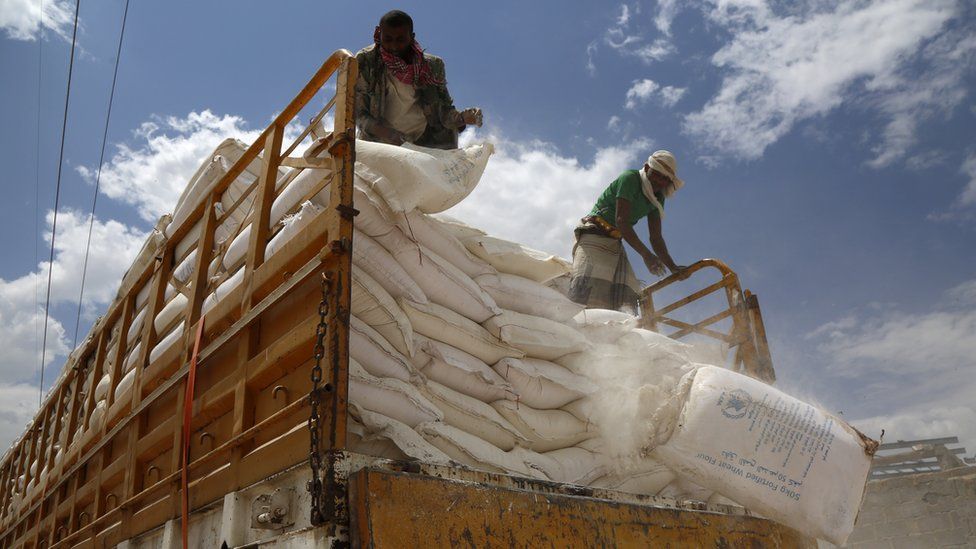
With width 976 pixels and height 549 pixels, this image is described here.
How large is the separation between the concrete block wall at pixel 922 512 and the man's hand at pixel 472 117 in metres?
7.29

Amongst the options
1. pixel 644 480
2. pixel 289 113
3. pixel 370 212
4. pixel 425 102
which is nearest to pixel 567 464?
pixel 644 480

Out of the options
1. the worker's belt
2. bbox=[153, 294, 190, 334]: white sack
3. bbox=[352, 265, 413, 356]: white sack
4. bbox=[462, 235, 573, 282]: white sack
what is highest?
the worker's belt

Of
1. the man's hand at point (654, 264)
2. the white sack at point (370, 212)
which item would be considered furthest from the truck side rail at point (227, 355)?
the man's hand at point (654, 264)

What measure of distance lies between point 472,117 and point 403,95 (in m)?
0.39

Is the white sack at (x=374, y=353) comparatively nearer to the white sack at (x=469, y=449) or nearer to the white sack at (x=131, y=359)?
the white sack at (x=469, y=449)

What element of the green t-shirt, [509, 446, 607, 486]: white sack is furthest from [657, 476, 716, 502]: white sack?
the green t-shirt

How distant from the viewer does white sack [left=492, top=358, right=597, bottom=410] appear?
2645 millimetres

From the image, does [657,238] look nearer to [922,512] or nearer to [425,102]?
[425,102]

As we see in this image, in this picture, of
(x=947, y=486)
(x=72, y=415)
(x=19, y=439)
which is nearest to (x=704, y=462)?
(x=72, y=415)

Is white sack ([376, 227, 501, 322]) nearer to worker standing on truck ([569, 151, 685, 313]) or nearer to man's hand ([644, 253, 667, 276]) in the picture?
worker standing on truck ([569, 151, 685, 313])

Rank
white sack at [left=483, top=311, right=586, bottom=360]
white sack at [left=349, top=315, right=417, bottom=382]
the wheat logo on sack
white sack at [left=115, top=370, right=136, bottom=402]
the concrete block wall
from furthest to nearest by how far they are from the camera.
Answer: the concrete block wall, white sack at [left=115, top=370, right=136, bottom=402], white sack at [left=483, top=311, right=586, bottom=360], the wheat logo on sack, white sack at [left=349, top=315, right=417, bottom=382]

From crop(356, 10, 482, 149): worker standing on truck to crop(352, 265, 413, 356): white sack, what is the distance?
4.17ft

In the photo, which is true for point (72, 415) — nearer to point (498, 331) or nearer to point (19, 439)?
point (19, 439)

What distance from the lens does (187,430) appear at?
80.9 inches
